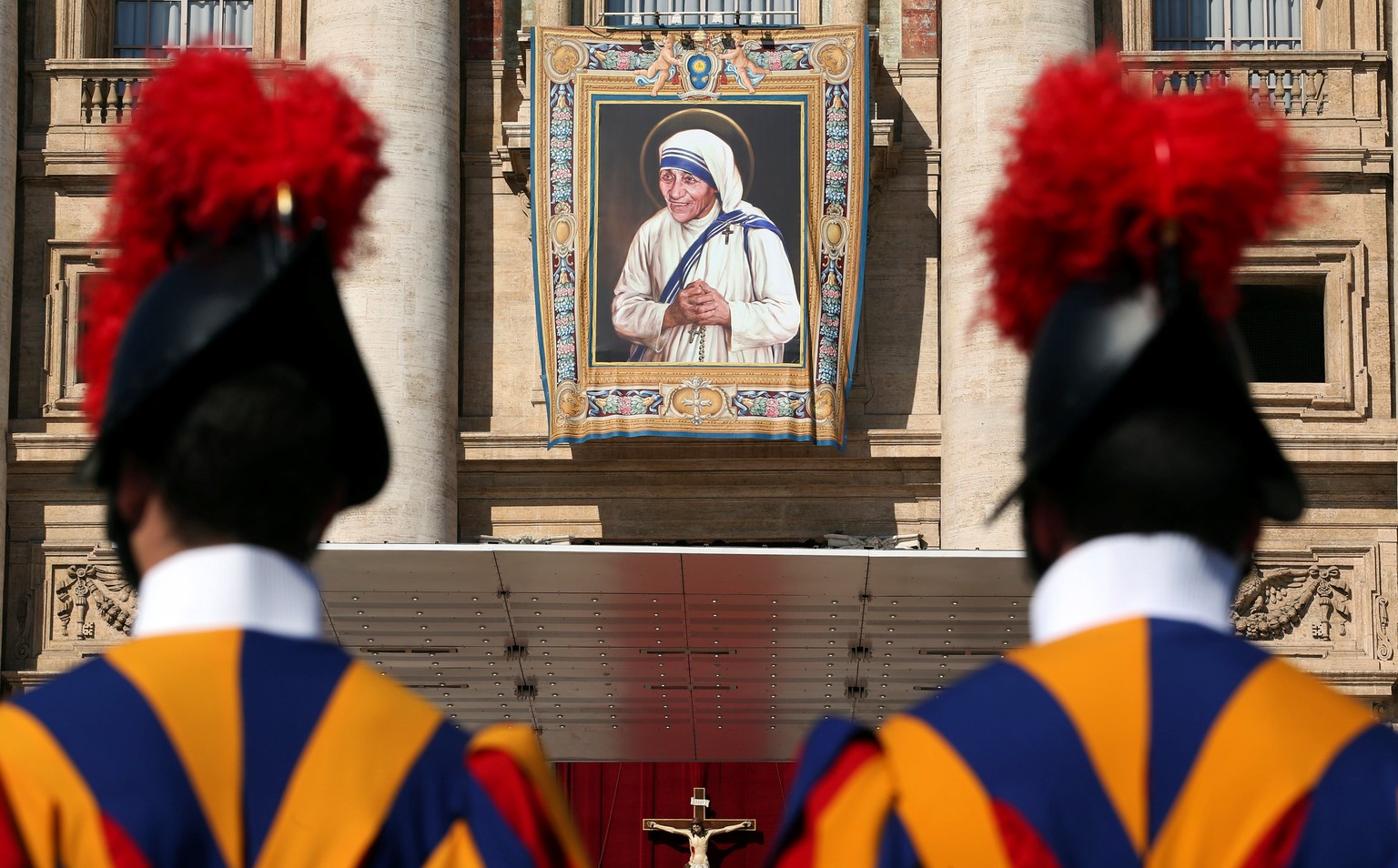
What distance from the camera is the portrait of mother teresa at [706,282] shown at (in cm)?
1666

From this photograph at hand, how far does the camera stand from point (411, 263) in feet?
55.3

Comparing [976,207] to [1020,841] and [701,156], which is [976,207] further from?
[1020,841]

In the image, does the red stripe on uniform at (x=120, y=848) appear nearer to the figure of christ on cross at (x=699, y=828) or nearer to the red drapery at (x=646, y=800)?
the figure of christ on cross at (x=699, y=828)

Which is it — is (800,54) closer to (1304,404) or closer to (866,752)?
(1304,404)

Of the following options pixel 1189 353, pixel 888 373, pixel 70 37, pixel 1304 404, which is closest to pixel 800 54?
pixel 888 373

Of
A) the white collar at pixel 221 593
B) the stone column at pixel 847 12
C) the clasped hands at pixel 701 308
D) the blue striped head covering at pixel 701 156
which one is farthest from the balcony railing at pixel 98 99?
the white collar at pixel 221 593

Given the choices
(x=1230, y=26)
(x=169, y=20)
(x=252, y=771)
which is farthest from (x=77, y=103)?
(x=252, y=771)

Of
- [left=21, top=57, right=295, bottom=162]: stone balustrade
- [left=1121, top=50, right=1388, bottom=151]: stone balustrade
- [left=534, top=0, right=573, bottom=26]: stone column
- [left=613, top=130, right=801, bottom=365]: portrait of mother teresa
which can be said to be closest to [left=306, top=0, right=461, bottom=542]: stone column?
[left=534, top=0, right=573, bottom=26]: stone column

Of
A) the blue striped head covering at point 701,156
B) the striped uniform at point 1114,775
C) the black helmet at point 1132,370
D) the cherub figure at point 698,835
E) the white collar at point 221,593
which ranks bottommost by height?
the cherub figure at point 698,835

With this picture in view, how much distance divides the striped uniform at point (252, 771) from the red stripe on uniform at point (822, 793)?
26cm

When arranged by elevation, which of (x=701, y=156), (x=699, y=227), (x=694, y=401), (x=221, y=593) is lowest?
(x=221, y=593)

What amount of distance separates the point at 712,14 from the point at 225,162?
53.3ft

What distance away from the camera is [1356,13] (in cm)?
1822

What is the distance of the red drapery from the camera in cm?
1745
